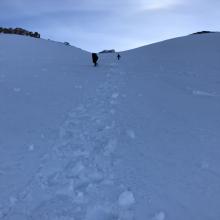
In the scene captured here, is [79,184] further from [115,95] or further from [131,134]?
[115,95]

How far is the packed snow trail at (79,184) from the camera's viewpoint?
566 centimetres

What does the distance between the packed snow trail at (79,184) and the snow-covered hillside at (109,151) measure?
19 mm

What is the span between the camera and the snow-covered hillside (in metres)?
5.84

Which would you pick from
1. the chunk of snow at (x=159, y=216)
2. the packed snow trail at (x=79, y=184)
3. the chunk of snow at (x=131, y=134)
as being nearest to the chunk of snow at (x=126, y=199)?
the packed snow trail at (x=79, y=184)

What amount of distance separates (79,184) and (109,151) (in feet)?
5.34

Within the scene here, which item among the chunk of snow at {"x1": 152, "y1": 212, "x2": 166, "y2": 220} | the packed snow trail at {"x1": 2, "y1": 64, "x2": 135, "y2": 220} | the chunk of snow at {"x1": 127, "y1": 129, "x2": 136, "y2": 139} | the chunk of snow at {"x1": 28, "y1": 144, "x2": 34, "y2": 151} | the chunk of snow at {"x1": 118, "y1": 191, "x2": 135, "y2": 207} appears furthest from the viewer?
the chunk of snow at {"x1": 127, "y1": 129, "x2": 136, "y2": 139}

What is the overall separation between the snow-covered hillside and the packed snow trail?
0.06ft

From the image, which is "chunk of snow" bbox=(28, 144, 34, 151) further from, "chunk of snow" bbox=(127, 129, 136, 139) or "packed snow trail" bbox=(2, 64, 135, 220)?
"chunk of snow" bbox=(127, 129, 136, 139)

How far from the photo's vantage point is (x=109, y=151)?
7.87m

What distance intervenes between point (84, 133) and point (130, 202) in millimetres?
3526

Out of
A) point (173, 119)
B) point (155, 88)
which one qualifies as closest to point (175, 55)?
point (155, 88)

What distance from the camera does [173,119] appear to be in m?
10.4

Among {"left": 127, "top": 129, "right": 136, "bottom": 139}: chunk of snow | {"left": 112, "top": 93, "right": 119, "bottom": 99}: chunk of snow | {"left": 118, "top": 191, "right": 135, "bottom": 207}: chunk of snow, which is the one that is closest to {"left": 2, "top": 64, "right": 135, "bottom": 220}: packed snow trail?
{"left": 118, "top": 191, "right": 135, "bottom": 207}: chunk of snow

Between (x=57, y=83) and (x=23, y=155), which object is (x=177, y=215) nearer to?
(x=23, y=155)
